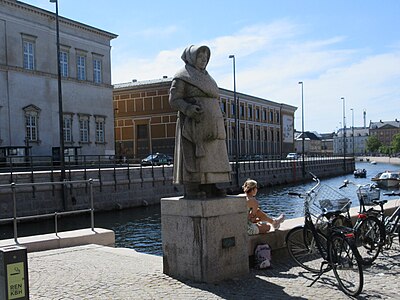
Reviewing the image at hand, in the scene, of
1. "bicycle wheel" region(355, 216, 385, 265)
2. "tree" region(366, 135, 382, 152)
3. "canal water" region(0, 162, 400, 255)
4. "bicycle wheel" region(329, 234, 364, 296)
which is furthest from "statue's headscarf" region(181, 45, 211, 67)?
"tree" region(366, 135, 382, 152)

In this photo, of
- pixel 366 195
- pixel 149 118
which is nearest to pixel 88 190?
pixel 366 195

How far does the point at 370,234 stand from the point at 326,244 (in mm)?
1956

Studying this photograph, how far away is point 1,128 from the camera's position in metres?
42.4

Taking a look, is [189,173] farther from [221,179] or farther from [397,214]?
[397,214]

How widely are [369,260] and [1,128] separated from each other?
3947 centimetres

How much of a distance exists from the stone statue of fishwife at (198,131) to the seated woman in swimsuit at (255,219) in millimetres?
1073

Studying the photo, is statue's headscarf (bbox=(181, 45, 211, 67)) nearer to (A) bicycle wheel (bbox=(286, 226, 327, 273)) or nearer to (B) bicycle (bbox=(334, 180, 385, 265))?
(A) bicycle wheel (bbox=(286, 226, 327, 273))

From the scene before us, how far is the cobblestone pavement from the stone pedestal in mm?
171

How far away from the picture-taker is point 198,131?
7164 mm

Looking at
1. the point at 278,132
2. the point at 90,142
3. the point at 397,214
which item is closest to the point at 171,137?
the point at 90,142

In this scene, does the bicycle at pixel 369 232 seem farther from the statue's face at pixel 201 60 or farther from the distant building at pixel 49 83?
the distant building at pixel 49 83

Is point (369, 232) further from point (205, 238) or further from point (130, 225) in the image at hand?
point (130, 225)

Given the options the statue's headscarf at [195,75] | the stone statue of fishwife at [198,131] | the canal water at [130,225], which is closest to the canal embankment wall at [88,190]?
the canal water at [130,225]

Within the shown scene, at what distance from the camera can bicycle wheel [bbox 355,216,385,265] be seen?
28.2 ft
